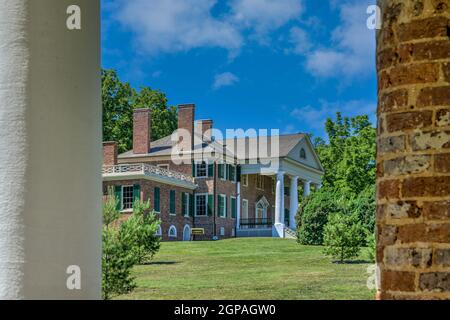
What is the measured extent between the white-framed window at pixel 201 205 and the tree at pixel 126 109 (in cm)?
301

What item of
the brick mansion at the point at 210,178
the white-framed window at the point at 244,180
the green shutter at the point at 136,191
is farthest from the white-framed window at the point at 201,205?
the white-framed window at the point at 244,180

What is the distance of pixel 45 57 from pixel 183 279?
10.6 meters

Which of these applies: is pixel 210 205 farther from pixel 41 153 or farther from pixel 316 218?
pixel 41 153

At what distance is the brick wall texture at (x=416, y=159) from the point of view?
66.1 inches

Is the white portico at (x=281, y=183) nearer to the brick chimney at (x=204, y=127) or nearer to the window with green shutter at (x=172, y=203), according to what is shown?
the brick chimney at (x=204, y=127)

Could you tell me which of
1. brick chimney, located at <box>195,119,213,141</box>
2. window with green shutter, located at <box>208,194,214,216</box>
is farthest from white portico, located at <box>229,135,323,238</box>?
brick chimney, located at <box>195,119,213,141</box>

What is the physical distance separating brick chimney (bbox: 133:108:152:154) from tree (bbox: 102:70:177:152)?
2.14 ft

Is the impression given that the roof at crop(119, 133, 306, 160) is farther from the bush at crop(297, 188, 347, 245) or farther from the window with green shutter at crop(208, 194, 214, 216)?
the bush at crop(297, 188, 347, 245)

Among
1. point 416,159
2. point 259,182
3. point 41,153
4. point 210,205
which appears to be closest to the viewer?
point 416,159

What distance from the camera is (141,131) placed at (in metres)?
20.1

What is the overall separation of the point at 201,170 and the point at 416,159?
1956 cm

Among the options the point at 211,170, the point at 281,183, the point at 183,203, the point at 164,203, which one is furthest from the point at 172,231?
the point at 281,183
